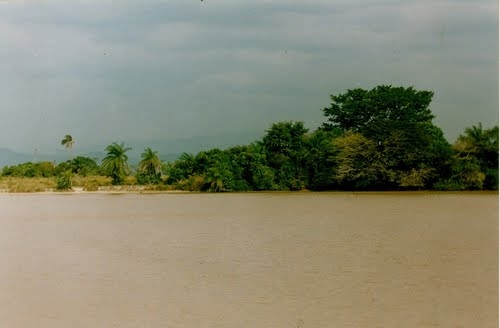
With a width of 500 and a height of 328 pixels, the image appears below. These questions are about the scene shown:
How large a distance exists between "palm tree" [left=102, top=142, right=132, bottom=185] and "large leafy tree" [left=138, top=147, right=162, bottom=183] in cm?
112

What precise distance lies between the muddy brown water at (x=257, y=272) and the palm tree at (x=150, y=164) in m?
20.6

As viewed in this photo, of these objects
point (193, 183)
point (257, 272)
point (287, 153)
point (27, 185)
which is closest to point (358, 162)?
point (287, 153)

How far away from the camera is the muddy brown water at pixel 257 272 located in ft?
21.7

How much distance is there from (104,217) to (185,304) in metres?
11.9

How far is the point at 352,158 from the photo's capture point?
28.8 m

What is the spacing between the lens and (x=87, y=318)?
22.1 ft

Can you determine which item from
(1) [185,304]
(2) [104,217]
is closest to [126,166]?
(2) [104,217]

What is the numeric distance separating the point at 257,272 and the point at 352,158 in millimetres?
20653

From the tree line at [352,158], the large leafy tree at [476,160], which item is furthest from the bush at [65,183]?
the large leafy tree at [476,160]

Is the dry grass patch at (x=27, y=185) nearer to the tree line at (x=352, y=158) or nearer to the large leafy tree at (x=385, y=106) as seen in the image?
the tree line at (x=352, y=158)

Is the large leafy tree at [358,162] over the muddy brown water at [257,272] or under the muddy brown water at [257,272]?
over

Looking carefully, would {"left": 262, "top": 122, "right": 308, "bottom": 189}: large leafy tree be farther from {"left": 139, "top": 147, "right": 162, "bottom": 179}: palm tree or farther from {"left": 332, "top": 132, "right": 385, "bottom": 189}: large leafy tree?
{"left": 139, "top": 147, "right": 162, "bottom": 179}: palm tree

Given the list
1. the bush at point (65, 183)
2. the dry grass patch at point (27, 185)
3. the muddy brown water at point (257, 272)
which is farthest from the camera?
the bush at point (65, 183)

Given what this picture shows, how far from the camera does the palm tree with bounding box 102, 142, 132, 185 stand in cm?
3722
